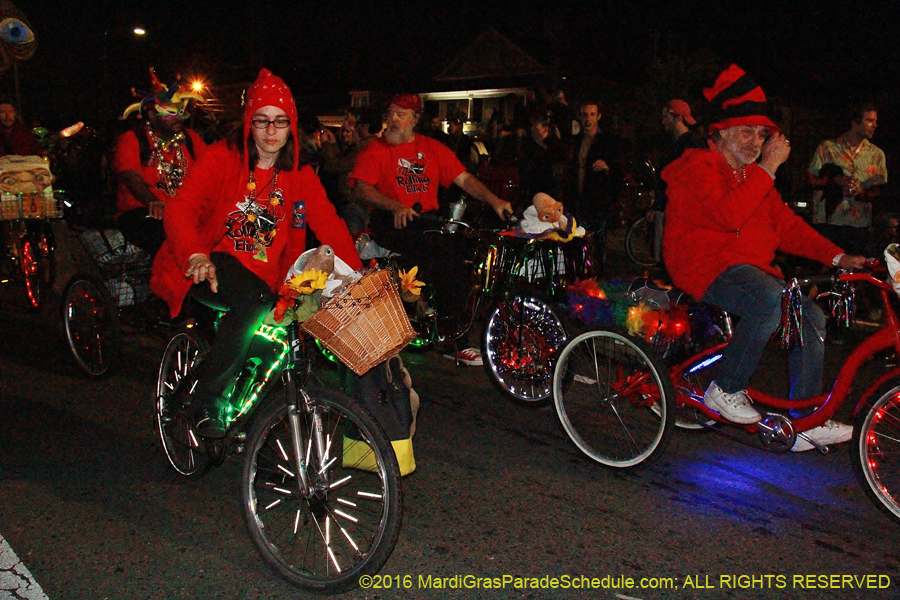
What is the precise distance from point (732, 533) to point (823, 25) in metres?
24.7

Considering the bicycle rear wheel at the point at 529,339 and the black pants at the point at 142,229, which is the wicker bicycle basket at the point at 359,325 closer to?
the bicycle rear wheel at the point at 529,339

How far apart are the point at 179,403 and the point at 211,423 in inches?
15.0

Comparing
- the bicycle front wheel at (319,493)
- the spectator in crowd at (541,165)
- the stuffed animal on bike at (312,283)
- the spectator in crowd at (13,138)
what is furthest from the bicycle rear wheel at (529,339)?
the spectator in crowd at (13,138)

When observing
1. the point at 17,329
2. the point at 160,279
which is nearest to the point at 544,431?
the point at 160,279

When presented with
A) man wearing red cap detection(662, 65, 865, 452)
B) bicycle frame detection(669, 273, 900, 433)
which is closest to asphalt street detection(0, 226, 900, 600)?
bicycle frame detection(669, 273, 900, 433)

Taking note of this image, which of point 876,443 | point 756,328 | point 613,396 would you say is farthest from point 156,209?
point 876,443

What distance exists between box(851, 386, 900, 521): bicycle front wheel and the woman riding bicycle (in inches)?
100

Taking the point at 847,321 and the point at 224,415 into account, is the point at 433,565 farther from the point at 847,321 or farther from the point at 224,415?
the point at 847,321

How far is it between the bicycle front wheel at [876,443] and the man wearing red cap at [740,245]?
500mm

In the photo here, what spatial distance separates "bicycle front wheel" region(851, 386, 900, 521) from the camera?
3.90m

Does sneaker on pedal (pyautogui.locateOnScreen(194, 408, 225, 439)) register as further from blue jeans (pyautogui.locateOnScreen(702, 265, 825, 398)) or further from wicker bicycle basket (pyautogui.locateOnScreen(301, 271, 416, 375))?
blue jeans (pyautogui.locateOnScreen(702, 265, 825, 398))

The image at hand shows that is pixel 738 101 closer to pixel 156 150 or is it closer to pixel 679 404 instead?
pixel 679 404

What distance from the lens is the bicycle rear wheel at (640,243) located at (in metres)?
12.9

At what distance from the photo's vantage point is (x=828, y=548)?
3.88 m
